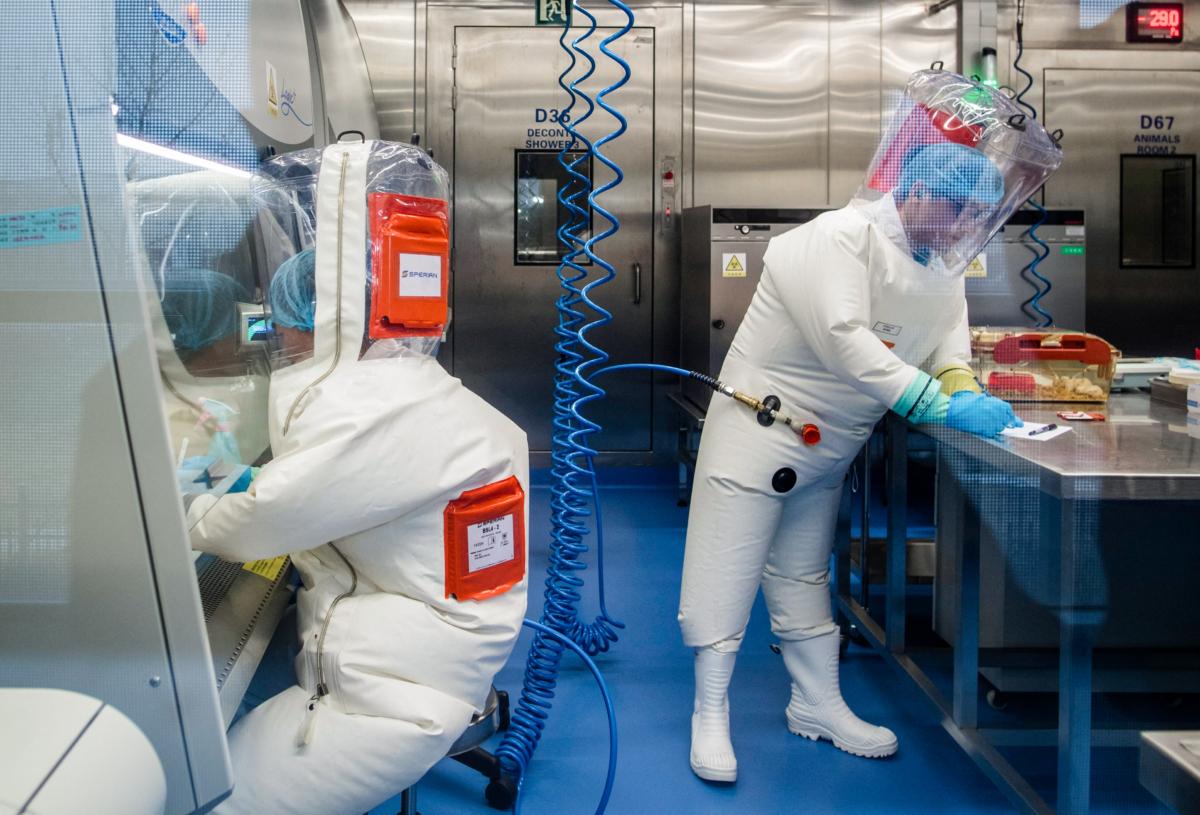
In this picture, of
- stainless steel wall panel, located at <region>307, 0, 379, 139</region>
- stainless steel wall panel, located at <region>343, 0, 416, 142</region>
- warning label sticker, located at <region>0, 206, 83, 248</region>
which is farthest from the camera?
stainless steel wall panel, located at <region>343, 0, 416, 142</region>

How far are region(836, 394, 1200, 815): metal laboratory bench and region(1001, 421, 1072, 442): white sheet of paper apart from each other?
0.8 inches

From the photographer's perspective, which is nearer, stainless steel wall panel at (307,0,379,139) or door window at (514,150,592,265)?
stainless steel wall panel at (307,0,379,139)

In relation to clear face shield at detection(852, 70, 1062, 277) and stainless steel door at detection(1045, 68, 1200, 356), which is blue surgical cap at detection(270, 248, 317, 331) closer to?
clear face shield at detection(852, 70, 1062, 277)

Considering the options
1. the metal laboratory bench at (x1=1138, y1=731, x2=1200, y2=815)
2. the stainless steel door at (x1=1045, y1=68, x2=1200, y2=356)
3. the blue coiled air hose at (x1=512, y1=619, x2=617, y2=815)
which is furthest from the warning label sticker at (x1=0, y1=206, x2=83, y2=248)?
the stainless steel door at (x1=1045, y1=68, x2=1200, y2=356)

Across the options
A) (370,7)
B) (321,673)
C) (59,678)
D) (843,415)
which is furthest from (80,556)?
(370,7)

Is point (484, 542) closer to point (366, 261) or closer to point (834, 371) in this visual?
point (366, 261)

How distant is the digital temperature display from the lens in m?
4.55

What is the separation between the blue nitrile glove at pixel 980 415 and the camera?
5.73 feet

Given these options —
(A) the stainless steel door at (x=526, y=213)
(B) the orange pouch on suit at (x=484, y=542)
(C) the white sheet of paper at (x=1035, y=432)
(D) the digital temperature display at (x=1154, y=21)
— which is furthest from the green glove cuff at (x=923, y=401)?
(D) the digital temperature display at (x=1154, y=21)

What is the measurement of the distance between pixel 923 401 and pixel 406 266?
1.03 metres

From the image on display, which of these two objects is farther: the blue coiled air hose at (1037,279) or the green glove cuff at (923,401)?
the blue coiled air hose at (1037,279)

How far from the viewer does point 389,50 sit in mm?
4484

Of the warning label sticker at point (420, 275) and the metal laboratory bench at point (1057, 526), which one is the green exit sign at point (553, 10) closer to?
the metal laboratory bench at point (1057, 526)

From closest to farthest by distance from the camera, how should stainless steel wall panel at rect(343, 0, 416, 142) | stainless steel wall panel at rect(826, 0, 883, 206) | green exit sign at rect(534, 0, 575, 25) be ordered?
green exit sign at rect(534, 0, 575, 25)
stainless steel wall panel at rect(343, 0, 416, 142)
stainless steel wall panel at rect(826, 0, 883, 206)
